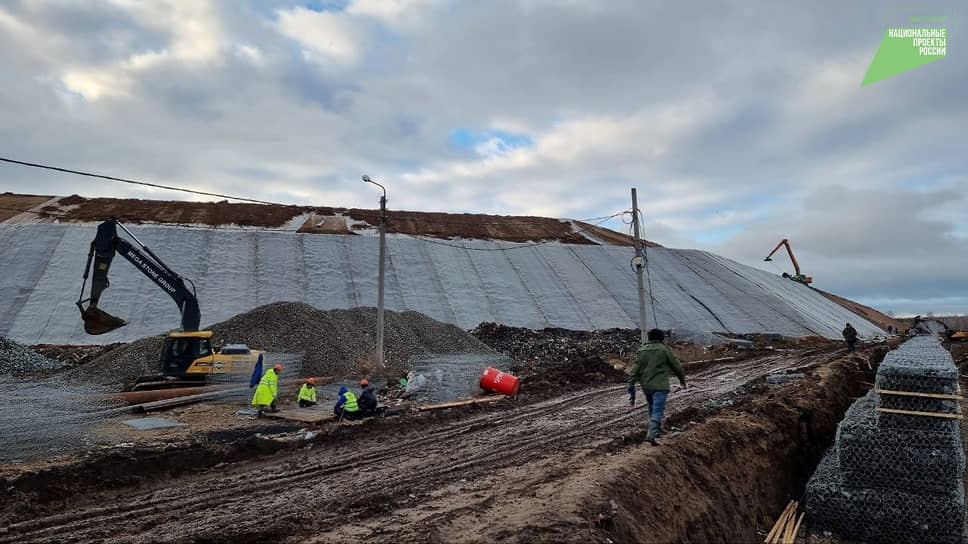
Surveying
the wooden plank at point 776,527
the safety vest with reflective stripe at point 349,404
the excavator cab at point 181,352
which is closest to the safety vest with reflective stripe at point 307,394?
the safety vest with reflective stripe at point 349,404

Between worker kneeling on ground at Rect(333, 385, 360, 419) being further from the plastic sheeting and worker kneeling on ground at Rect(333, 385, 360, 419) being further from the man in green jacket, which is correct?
the plastic sheeting

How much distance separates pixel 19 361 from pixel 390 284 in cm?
1791

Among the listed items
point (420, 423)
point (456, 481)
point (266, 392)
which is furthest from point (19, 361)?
point (456, 481)

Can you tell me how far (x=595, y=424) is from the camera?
448 inches

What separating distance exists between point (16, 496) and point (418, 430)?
6.15 m

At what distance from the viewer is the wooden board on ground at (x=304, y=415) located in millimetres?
12727

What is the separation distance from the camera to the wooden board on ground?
12.7 metres

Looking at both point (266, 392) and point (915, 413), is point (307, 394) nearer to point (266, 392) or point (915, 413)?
point (266, 392)

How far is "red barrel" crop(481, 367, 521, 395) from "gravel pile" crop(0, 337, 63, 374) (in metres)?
14.0

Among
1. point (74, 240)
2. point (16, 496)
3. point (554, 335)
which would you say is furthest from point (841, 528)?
point (74, 240)

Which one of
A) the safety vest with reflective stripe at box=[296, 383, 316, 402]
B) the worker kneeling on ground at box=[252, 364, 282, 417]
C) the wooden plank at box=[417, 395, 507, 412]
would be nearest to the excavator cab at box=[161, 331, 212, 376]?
the safety vest with reflective stripe at box=[296, 383, 316, 402]

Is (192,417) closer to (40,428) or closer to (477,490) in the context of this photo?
(40,428)

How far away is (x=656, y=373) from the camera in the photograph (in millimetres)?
8211

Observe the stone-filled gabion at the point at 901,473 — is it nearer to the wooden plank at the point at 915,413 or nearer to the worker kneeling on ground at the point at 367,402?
the wooden plank at the point at 915,413
